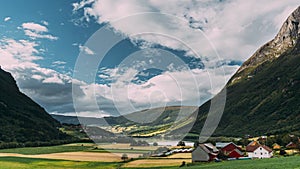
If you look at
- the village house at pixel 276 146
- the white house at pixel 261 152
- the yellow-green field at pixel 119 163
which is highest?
the village house at pixel 276 146

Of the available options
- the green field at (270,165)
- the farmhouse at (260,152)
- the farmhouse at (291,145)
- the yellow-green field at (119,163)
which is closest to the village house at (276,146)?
the farmhouse at (291,145)

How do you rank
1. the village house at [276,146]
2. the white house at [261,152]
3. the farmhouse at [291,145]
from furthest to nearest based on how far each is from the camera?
1. the village house at [276,146]
2. the farmhouse at [291,145]
3. the white house at [261,152]

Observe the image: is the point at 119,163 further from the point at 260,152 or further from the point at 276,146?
the point at 276,146

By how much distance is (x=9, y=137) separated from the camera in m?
182

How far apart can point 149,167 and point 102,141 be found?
186ft

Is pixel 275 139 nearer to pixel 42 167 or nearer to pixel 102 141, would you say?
pixel 102 141

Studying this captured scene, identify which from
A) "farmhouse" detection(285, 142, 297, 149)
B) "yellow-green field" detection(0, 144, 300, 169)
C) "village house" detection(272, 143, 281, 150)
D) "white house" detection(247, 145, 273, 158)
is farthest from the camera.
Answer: "village house" detection(272, 143, 281, 150)

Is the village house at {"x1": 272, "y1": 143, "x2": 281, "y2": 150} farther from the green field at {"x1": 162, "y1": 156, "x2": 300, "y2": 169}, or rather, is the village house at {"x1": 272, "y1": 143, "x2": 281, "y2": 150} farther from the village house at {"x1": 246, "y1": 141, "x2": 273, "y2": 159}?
the green field at {"x1": 162, "y1": 156, "x2": 300, "y2": 169}

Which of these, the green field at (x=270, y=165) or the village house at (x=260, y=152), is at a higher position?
the village house at (x=260, y=152)

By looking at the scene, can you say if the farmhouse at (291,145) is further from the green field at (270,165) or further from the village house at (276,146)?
the green field at (270,165)

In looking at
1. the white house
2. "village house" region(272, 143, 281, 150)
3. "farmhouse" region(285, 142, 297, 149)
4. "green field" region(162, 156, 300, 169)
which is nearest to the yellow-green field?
"green field" region(162, 156, 300, 169)

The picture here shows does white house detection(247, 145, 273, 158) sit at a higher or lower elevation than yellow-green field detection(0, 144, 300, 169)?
higher

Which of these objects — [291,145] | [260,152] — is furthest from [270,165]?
[291,145]

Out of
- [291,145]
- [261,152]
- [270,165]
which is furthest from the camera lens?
[291,145]
